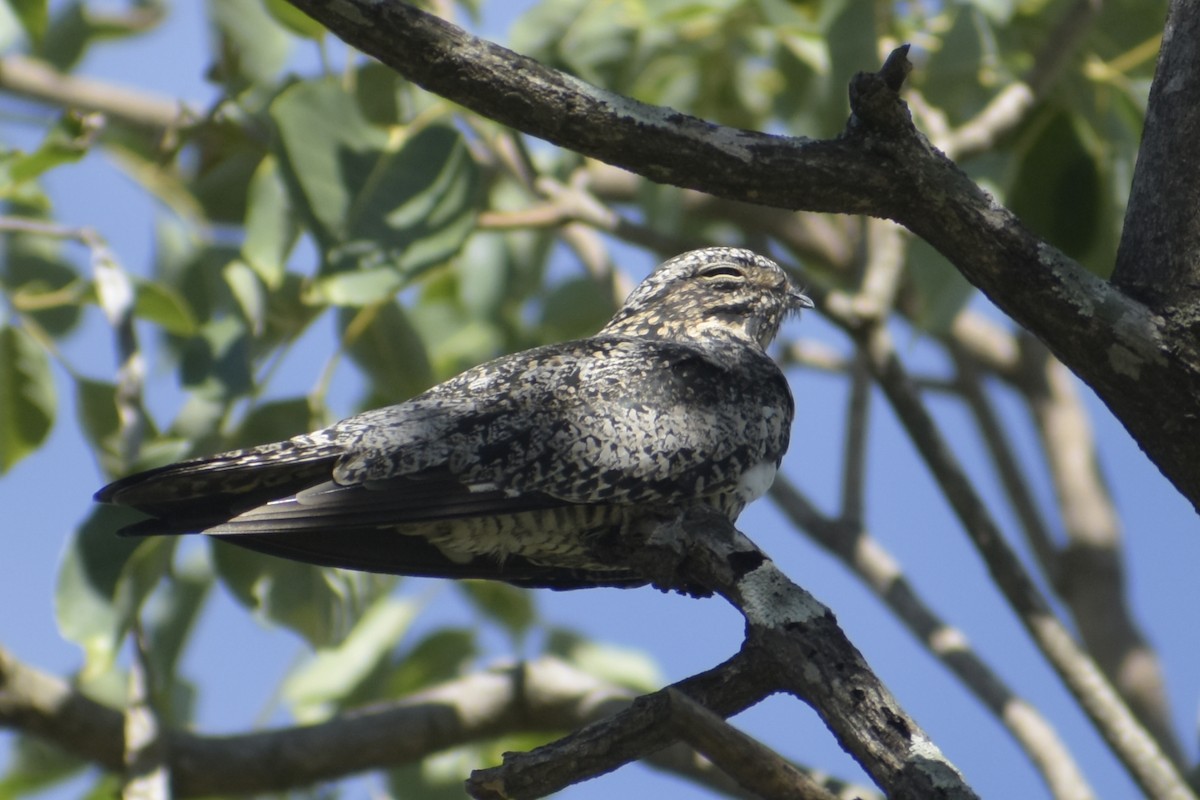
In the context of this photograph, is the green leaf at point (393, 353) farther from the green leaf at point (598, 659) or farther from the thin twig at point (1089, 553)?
the thin twig at point (1089, 553)

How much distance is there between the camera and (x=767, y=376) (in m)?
4.07

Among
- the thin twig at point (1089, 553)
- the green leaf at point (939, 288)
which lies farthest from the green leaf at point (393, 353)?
the thin twig at point (1089, 553)

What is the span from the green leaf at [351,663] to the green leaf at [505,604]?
12.7 inches

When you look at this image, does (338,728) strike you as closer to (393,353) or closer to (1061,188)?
(393,353)

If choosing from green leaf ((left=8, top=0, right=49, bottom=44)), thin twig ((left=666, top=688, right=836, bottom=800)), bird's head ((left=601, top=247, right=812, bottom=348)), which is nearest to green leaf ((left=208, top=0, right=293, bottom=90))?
green leaf ((left=8, top=0, right=49, bottom=44))

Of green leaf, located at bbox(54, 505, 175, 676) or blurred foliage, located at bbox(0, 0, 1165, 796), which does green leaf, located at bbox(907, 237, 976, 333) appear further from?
green leaf, located at bbox(54, 505, 175, 676)

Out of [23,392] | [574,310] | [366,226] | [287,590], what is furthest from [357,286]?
[574,310]

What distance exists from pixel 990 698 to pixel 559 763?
2929mm

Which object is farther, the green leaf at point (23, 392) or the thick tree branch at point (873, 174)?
the green leaf at point (23, 392)

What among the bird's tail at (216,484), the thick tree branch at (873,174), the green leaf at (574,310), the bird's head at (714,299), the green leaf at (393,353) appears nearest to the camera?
the thick tree branch at (873,174)

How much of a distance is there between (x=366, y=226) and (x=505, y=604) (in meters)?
2.39

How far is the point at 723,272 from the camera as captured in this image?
15.9 ft

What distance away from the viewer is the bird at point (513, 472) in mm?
3115

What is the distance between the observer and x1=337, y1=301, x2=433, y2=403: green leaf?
466 centimetres
